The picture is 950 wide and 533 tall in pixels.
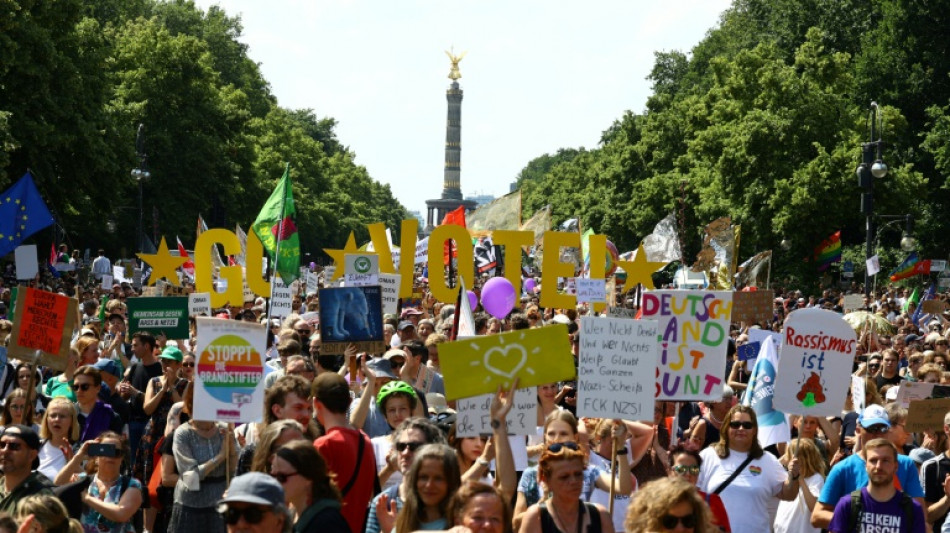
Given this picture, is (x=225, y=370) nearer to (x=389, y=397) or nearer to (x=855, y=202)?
(x=389, y=397)

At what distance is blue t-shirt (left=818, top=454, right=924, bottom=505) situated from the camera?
793 centimetres

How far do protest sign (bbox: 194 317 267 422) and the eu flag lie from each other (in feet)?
40.9

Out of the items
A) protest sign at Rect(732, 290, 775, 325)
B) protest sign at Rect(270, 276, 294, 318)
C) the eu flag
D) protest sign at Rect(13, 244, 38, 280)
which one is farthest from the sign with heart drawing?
protest sign at Rect(13, 244, 38, 280)

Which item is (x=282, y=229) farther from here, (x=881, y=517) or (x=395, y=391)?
(x=881, y=517)

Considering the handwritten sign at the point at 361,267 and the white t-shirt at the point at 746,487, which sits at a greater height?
the handwritten sign at the point at 361,267

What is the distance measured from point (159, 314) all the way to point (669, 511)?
9.19 meters

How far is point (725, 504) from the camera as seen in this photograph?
26.5 ft

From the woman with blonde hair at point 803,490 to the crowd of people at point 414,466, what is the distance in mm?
10

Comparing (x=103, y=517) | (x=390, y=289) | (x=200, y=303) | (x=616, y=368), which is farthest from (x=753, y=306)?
(x=103, y=517)

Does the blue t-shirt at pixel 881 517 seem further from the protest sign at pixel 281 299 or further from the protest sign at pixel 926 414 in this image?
the protest sign at pixel 281 299

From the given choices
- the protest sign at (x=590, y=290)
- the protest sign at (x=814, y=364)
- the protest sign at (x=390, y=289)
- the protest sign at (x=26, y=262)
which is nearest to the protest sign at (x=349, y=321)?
the protest sign at (x=814, y=364)

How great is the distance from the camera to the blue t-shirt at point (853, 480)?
7930 millimetres

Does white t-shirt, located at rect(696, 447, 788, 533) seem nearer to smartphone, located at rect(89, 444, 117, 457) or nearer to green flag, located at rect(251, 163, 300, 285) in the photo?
smartphone, located at rect(89, 444, 117, 457)

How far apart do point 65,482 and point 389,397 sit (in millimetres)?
1670
